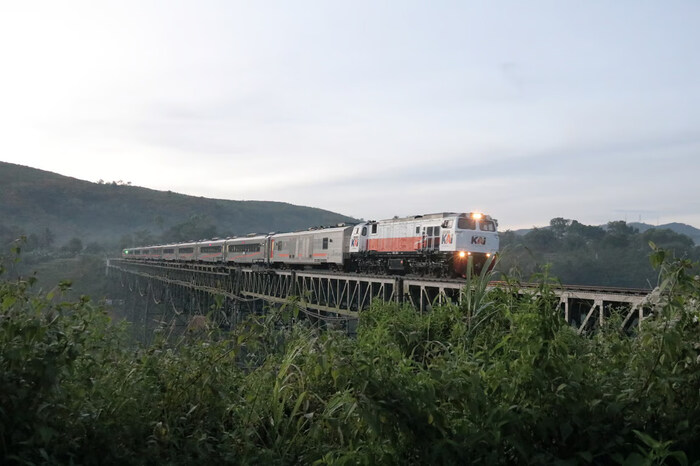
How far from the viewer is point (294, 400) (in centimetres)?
589

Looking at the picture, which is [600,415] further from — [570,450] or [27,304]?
[27,304]

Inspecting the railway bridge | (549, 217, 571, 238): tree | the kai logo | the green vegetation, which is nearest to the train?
the kai logo

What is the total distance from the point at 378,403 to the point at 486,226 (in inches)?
970

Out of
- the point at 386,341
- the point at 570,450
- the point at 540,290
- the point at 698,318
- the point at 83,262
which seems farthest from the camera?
the point at 83,262

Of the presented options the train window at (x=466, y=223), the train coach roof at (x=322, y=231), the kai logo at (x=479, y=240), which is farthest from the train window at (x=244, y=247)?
the kai logo at (x=479, y=240)

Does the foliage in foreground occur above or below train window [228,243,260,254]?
below

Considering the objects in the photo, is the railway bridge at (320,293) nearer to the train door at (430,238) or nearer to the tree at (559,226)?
the train door at (430,238)

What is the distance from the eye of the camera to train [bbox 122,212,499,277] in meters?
27.2

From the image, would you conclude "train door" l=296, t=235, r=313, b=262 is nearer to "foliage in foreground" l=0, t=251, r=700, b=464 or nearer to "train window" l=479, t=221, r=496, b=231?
"train window" l=479, t=221, r=496, b=231

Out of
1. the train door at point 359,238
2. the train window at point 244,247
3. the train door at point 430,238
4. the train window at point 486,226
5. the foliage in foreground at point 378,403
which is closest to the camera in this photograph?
the foliage in foreground at point 378,403

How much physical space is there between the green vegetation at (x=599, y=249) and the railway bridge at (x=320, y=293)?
21.1 meters

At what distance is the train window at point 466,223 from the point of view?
2714cm

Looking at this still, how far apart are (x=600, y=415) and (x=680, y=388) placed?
27.5 inches

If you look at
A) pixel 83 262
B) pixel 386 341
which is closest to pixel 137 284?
pixel 83 262
